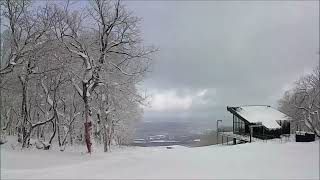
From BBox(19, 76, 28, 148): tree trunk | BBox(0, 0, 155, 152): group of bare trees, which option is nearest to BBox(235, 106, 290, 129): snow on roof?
BBox(0, 0, 155, 152): group of bare trees

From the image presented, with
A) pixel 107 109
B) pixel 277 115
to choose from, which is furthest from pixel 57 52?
pixel 277 115

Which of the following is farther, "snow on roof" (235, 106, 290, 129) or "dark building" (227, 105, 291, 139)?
"snow on roof" (235, 106, 290, 129)

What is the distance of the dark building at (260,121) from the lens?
4244 cm

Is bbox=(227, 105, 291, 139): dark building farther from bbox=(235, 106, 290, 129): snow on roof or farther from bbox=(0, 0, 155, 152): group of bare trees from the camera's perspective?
bbox=(0, 0, 155, 152): group of bare trees

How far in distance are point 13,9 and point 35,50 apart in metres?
3.07

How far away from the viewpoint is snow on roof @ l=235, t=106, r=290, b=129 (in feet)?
141

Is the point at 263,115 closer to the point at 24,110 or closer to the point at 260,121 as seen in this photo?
the point at 260,121

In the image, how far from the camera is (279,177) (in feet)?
46.0

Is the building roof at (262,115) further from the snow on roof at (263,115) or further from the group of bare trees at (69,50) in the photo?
the group of bare trees at (69,50)

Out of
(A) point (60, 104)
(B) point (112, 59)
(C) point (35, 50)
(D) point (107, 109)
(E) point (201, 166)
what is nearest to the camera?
(E) point (201, 166)

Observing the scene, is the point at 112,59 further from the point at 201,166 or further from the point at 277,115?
the point at 277,115

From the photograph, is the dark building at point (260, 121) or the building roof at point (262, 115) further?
the building roof at point (262, 115)

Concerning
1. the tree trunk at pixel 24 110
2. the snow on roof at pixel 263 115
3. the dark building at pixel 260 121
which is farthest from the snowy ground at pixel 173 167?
the snow on roof at pixel 263 115

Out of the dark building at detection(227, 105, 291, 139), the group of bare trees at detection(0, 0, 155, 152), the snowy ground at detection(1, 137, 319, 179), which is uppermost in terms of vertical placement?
the group of bare trees at detection(0, 0, 155, 152)
